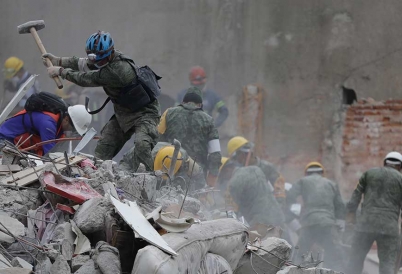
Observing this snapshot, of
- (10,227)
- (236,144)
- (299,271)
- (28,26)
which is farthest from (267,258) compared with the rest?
(236,144)

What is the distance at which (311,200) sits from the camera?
1220 centimetres

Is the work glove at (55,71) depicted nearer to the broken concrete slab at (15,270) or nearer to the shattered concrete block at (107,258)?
the shattered concrete block at (107,258)

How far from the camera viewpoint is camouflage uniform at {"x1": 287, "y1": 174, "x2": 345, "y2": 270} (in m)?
12.0

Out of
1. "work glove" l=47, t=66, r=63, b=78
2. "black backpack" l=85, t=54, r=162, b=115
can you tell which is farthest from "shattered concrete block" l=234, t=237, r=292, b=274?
"work glove" l=47, t=66, r=63, b=78

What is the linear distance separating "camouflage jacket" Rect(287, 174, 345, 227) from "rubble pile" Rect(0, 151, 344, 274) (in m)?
4.46

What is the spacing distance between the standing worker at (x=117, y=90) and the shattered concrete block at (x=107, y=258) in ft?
8.39

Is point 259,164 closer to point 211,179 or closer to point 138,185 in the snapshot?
point 211,179

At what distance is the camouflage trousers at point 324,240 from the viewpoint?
12.0m

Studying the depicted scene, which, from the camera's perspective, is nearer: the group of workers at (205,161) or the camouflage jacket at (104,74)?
the camouflage jacket at (104,74)

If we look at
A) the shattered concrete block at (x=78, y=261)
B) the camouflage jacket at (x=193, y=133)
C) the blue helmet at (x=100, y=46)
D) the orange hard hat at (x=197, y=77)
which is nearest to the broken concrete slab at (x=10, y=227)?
the shattered concrete block at (x=78, y=261)

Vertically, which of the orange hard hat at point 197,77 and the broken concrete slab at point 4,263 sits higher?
the orange hard hat at point 197,77

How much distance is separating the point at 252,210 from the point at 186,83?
5863 mm

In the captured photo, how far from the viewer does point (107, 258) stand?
19.9 feet

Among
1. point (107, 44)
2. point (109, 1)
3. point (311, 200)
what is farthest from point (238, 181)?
point (109, 1)
